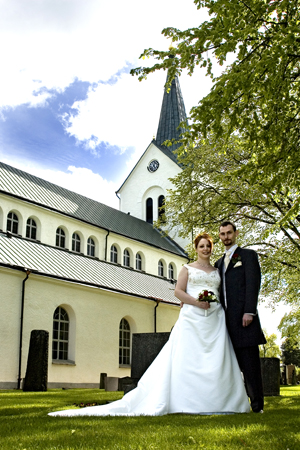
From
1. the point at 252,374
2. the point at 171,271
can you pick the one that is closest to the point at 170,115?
the point at 171,271

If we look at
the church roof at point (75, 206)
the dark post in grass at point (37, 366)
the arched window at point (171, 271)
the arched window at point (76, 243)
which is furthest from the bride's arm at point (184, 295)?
the arched window at point (171, 271)

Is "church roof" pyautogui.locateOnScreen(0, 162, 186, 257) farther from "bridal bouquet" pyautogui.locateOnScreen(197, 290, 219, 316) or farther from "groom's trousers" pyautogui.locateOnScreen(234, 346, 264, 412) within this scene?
"groom's trousers" pyautogui.locateOnScreen(234, 346, 264, 412)

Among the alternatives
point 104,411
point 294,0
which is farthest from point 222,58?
point 104,411

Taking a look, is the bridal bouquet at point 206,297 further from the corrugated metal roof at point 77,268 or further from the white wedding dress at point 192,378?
the corrugated metal roof at point 77,268

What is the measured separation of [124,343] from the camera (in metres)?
22.4

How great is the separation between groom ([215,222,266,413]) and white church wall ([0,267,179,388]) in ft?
40.3

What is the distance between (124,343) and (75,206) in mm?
8235

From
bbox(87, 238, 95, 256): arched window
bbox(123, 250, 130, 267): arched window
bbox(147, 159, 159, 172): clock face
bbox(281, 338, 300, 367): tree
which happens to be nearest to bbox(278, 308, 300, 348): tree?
bbox(123, 250, 130, 267): arched window

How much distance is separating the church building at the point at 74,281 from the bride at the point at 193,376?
11.9 m

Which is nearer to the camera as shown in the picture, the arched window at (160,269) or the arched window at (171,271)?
the arched window at (160,269)

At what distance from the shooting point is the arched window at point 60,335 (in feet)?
61.4

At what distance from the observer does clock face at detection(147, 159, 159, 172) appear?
124 ft

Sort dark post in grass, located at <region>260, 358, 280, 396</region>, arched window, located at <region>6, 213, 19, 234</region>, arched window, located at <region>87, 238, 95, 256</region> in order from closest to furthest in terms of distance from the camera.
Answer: dark post in grass, located at <region>260, 358, 280, 396</region> → arched window, located at <region>6, 213, 19, 234</region> → arched window, located at <region>87, 238, 95, 256</region>

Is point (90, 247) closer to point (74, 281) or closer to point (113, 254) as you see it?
point (113, 254)
